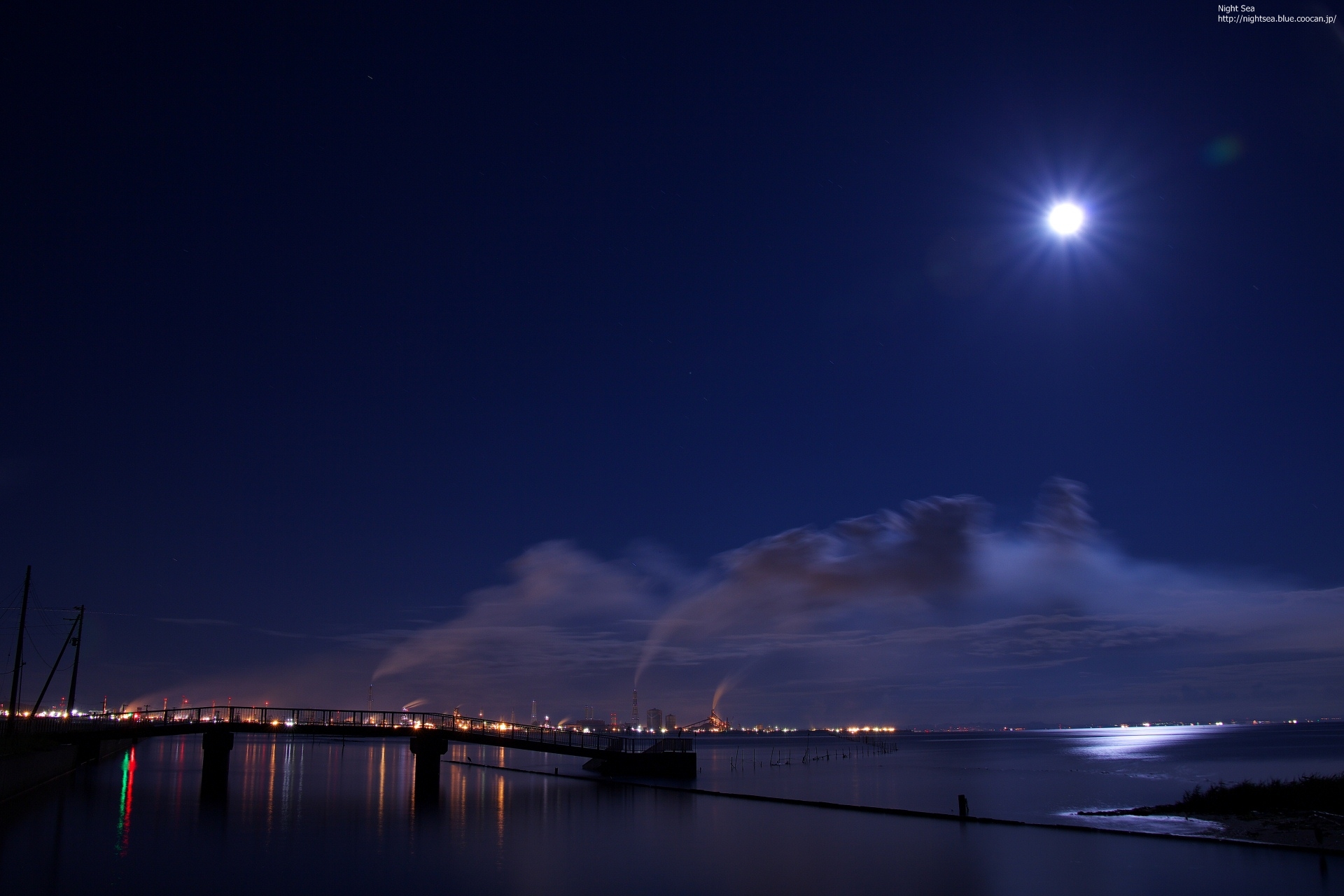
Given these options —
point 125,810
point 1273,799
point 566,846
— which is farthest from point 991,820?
point 125,810

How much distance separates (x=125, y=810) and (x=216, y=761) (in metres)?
19.6

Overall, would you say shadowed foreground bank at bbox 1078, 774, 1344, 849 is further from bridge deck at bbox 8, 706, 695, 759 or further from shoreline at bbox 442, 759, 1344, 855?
bridge deck at bbox 8, 706, 695, 759

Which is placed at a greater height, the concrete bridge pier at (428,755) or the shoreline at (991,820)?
the concrete bridge pier at (428,755)

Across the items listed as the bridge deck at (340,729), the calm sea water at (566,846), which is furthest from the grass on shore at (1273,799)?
the bridge deck at (340,729)

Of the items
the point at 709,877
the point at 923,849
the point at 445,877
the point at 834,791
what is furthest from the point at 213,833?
the point at 834,791

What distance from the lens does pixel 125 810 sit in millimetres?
45500

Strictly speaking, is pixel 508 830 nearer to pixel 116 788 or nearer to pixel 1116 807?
pixel 116 788

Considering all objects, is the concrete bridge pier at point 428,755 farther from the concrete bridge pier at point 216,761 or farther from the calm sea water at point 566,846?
the concrete bridge pier at point 216,761

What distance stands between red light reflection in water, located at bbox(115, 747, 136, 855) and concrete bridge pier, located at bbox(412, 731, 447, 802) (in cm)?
1767

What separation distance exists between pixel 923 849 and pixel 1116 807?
31380 mm

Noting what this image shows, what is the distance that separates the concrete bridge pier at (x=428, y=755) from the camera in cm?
6134

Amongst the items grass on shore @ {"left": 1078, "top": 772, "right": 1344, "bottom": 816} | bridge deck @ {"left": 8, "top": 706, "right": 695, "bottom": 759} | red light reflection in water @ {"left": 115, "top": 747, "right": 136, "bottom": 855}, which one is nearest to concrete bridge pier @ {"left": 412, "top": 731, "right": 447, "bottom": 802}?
bridge deck @ {"left": 8, "top": 706, "right": 695, "bottom": 759}

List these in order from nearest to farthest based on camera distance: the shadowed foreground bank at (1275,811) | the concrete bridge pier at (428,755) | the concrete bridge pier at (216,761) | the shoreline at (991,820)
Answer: the shoreline at (991,820), the shadowed foreground bank at (1275,811), the concrete bridge pier at (216,761), the concrete bridge pier at (428,755)

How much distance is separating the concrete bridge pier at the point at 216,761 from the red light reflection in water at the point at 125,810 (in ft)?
15.1
